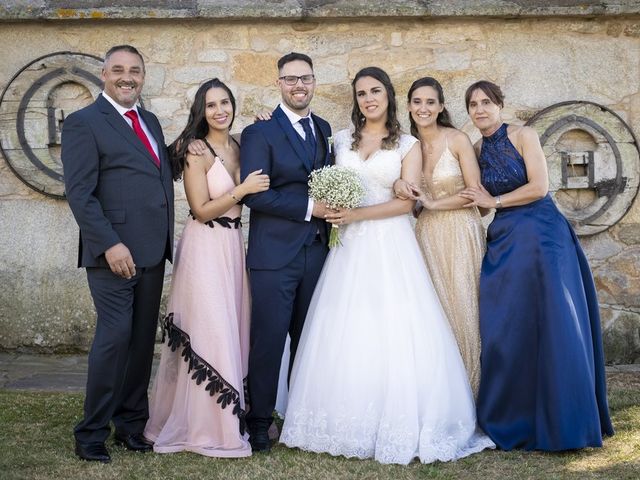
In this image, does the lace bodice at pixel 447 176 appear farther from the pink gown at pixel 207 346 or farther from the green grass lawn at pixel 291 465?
the green grass lawn at pixel 291 465

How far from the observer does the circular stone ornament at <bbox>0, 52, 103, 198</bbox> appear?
6996 mm

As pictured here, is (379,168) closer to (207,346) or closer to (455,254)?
(455,254)

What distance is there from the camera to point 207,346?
4613 mm

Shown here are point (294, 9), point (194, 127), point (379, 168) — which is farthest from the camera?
point (294, 9)

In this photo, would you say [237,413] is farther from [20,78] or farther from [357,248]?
[20,78]

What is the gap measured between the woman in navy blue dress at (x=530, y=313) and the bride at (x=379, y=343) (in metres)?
0.23

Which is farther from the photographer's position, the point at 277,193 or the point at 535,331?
the point at 535,331

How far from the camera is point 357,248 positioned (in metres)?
4.78

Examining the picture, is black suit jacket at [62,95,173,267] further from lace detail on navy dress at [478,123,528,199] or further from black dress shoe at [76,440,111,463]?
lace detail on navy dress at [478,123,528,199]

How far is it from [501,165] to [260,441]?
2.15 metres

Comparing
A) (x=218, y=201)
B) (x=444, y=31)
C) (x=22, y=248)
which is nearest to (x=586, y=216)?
(x=444, y=31)

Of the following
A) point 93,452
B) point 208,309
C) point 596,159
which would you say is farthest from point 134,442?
point 596,159

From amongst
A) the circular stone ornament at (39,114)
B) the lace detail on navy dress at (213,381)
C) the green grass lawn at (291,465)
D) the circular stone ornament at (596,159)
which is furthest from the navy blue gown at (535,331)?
the circular stone ornament at (39,114)

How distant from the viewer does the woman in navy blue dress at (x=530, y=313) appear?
4.61 metres
